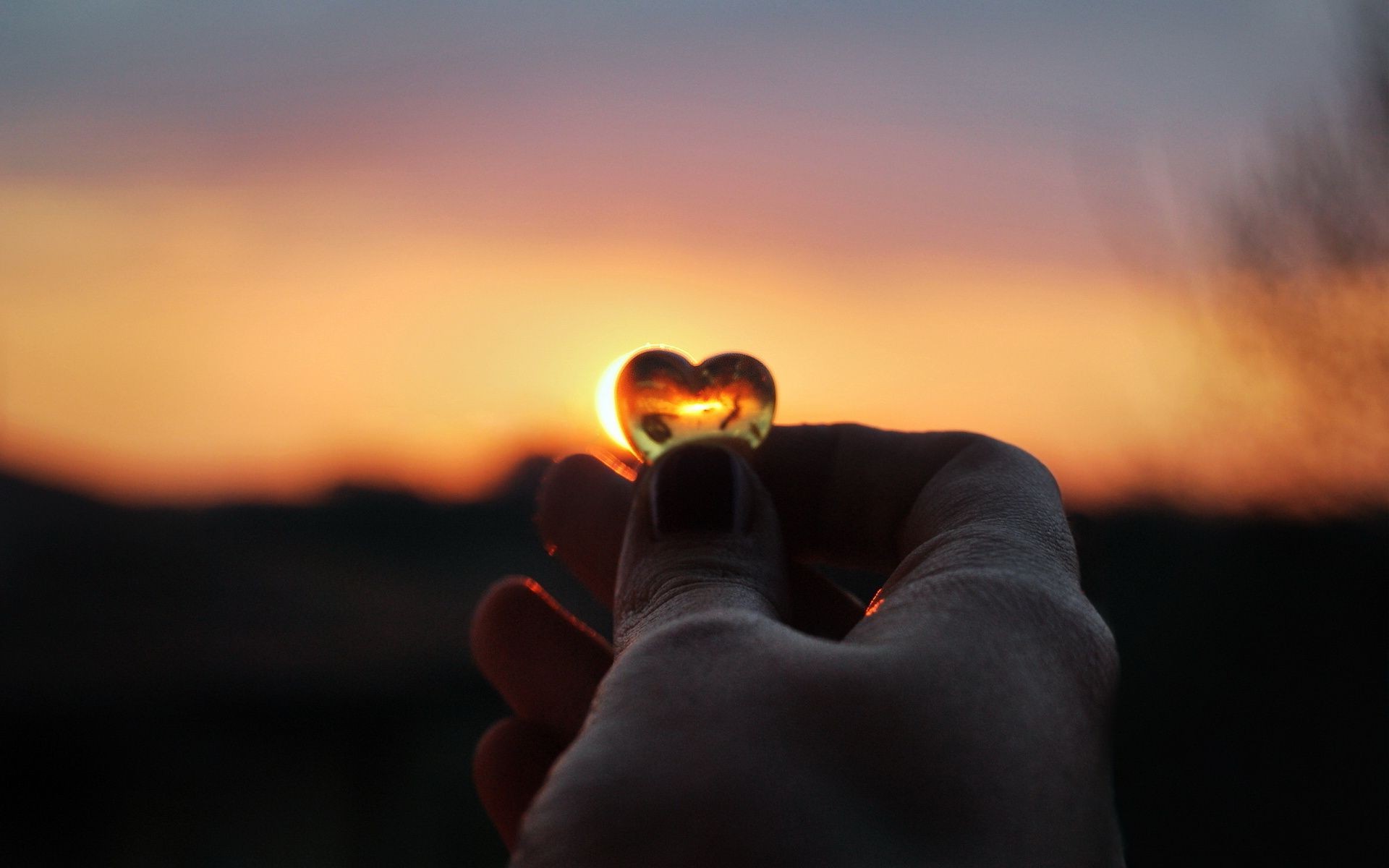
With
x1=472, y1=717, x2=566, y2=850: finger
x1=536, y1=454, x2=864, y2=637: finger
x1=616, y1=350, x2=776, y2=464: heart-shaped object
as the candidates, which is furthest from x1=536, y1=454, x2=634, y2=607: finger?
x1=616, y1=350, x2=776, y2=464: heart-shaped object

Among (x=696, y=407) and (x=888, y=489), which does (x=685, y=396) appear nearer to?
(x=696, y=407)

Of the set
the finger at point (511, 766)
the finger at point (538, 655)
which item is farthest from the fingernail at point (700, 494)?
the finger at point (511, 766)

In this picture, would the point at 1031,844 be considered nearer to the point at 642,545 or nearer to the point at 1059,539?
the point at 1059,539

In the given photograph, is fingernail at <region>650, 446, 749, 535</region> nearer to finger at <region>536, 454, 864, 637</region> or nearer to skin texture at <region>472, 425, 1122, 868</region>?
skin texture at <region>472, 425, 1122, 868</region>

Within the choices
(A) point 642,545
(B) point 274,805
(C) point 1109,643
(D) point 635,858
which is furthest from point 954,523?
(B) point 274,805

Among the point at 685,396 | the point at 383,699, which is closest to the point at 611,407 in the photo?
the point at 685,396

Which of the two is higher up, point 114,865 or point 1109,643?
point 1109,643
